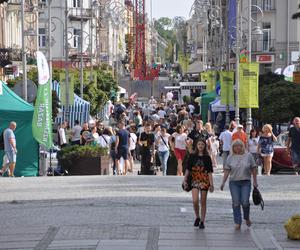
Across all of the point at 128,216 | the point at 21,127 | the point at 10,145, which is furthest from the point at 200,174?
the point at 21,127

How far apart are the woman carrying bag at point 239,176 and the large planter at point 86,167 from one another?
1365 centimetres

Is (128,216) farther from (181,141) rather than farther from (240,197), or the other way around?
(181,141)

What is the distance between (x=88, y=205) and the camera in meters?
19.6

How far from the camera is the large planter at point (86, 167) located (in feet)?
97.4

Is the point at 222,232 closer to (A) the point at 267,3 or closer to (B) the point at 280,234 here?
(B) the point at 280,234

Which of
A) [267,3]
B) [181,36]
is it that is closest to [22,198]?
[267,3]

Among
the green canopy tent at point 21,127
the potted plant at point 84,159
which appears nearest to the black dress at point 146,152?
the potted plant at point 84,159

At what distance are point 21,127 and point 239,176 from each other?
14.1 metres

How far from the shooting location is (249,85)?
108 feet

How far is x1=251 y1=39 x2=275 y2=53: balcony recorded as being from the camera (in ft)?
251

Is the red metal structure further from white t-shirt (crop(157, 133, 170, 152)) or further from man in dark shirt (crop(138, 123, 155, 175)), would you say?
white t-shirt (crop(157, 133, 170, 152))

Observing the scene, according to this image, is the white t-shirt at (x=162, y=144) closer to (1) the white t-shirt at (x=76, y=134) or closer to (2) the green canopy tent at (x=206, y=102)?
(1) the white t-shirt at (x=76, y=134)

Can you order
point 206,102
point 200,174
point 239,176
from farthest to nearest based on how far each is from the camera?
1. point 206,102
2. point 200,174
3. point 239,176

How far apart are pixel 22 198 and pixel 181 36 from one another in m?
162
